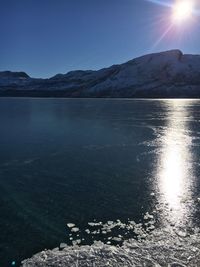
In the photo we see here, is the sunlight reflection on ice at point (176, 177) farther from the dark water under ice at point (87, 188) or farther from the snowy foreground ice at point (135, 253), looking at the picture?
the snowy foreground ice at point (135, 253)

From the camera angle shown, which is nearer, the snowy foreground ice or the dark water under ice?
the snowy foreground ice

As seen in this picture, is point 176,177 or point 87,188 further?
point 176,177

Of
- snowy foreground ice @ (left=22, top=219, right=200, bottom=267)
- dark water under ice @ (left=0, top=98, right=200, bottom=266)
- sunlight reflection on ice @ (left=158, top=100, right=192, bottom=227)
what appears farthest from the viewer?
sunlight reflection on ice @ (left=158, top=100, right=192, bottom=227)

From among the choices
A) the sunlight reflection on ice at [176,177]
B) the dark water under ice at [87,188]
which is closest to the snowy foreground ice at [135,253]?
the dark water under ice at [87,188]

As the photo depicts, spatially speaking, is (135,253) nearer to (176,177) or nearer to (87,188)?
(87,188)

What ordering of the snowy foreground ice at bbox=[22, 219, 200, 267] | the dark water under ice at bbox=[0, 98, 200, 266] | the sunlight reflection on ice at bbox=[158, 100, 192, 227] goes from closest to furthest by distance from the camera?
the snowy foreground ice at bbox=[22, 219, 200, 267], the dark water under ice at bbox=[0, 98, 200, 266], the sunlight reflection on ice at bbox=[158, 100, 192, 227]

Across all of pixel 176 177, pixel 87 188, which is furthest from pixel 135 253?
pixel 176 177

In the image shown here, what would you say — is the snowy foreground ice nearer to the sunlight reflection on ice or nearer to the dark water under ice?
the dark water under ice

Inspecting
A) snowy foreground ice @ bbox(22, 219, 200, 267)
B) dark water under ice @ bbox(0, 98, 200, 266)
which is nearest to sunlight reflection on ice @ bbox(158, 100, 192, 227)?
dark water under ice @ bbox(0, 98, 200, 266)

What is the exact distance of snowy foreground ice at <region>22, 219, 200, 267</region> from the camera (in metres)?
13.6

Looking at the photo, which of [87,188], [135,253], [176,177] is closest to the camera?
[135,253]

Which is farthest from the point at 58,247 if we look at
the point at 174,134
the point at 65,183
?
the point at 174,134

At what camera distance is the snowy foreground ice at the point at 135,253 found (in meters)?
13.6

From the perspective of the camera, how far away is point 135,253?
1442cm
